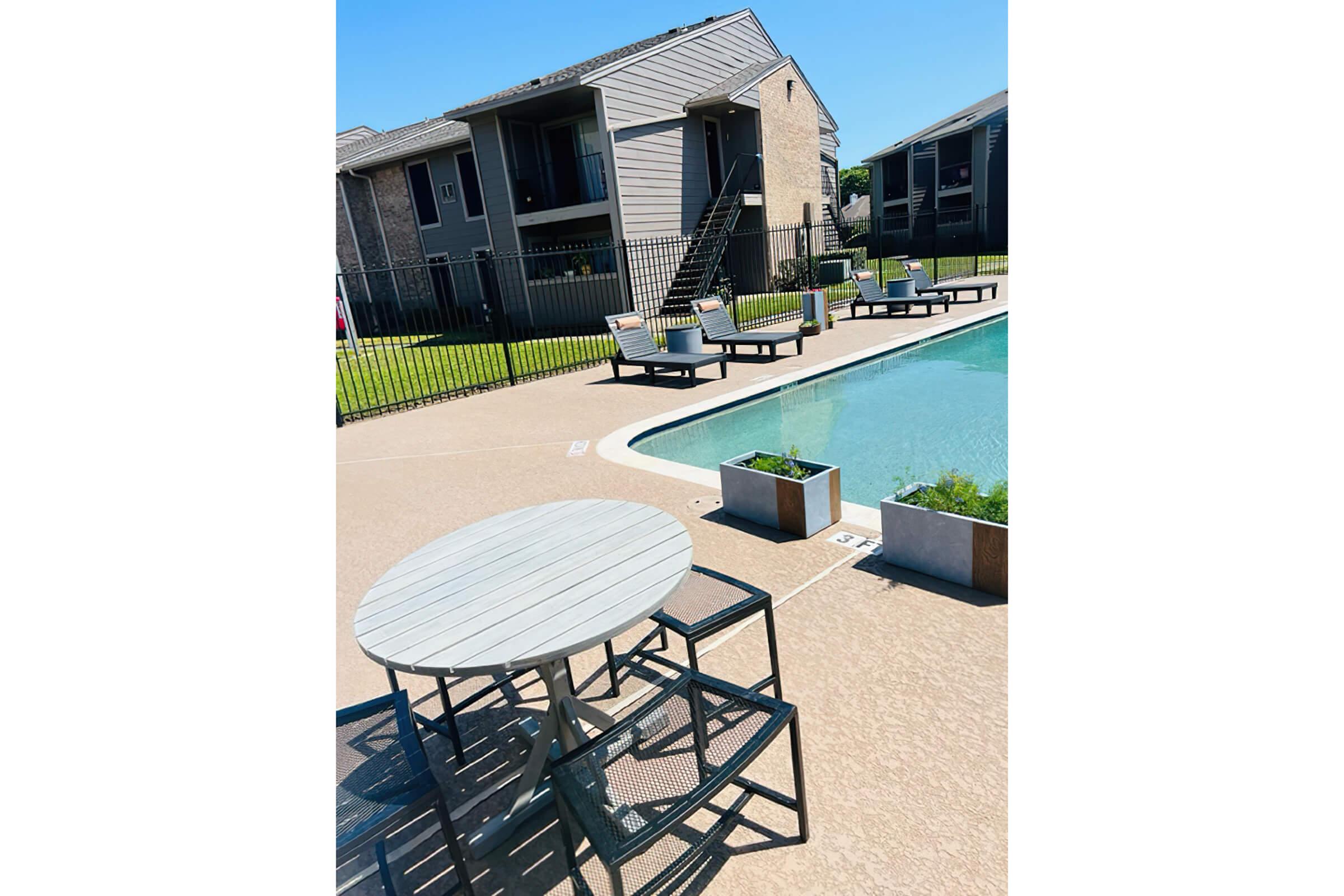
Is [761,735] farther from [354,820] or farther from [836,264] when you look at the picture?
[836,264]

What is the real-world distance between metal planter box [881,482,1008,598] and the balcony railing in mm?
15264

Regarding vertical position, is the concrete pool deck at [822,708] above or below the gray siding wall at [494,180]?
below

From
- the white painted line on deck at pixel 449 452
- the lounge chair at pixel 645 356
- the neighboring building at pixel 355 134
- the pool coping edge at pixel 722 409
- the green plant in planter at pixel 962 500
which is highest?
the neighboring building at pixel 355 134

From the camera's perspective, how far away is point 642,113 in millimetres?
16172

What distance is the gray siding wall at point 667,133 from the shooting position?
15.7 meters

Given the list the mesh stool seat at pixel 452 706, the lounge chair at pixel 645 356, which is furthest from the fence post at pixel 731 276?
the mesh stool seat at pixel 452 706

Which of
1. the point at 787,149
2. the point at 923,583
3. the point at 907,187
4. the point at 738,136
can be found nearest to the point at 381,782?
the point at 923,583

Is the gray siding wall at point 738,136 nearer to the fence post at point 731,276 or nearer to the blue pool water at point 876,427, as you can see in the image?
the fence post at point 731,276

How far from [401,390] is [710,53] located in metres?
14.0

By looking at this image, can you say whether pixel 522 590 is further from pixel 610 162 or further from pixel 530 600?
pixel 610 162

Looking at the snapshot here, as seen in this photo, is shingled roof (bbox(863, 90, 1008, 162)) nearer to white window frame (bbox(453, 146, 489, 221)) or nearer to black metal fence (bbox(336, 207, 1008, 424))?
black metal fence (bbox(336, 207, 1008, 424))

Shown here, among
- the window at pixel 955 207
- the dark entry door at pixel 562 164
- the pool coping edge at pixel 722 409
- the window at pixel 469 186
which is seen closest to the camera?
the pool coping edge at pixel 722 409

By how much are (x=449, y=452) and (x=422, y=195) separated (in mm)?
15570

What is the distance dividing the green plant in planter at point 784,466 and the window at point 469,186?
16.4m
